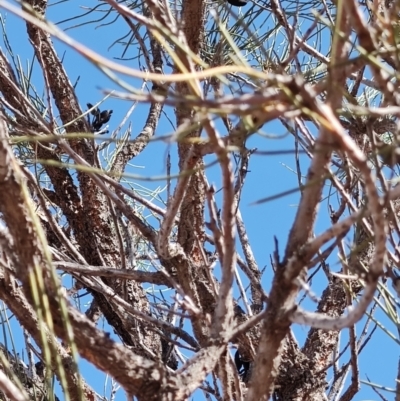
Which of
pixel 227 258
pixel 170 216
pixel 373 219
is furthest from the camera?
pixel 170 216

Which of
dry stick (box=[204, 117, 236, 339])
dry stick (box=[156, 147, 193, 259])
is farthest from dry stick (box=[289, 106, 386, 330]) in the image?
dry stick (box=[156, 147, 193, 259])

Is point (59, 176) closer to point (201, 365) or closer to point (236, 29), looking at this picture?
point (236, 29)

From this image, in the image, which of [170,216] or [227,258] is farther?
[170,216]

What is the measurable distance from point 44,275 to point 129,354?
3.7 inches

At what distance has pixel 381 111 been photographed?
371 millimetres

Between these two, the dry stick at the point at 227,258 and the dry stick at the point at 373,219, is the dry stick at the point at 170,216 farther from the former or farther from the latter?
the dry stick at the point at 373,219

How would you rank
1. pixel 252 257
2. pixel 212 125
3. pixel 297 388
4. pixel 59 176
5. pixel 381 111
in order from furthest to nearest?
pixel 59 176 < pixel 252 257 < pixel 297 388 < pixel 212 125 < pixel 381 111

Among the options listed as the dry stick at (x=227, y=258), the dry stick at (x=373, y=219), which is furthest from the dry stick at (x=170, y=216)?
the dry stick at (x=373, y=219)

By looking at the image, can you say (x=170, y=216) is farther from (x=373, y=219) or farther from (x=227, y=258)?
(x=373, y=219)

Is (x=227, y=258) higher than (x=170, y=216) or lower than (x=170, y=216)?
lower

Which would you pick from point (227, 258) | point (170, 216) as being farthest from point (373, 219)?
point (170, 216)

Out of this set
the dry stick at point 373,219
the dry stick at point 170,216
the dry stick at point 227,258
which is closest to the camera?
the dry stick at point 373,219

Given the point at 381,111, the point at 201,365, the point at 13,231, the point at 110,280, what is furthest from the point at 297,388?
the point at 381,111

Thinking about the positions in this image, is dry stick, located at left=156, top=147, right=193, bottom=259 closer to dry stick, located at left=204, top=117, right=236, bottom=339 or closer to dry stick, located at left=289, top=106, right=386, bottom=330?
dry stick, located at left=204, top=117, right=236, bottom=339
